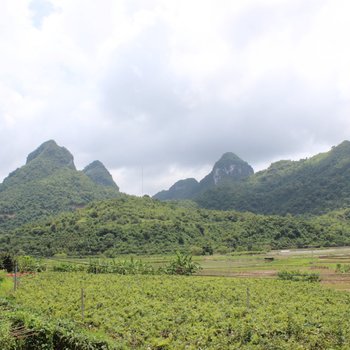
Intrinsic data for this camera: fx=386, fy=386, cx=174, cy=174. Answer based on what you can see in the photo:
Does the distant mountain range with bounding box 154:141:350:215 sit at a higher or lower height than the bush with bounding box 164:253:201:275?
higher

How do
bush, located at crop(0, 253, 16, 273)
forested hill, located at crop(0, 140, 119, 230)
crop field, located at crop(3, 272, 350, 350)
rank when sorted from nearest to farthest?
crop field, located at crop(3, 272, 350, 350), bush, located at crop(0, 253, 16, 273), forested hill, located at crop(0, 140, 119, 230)

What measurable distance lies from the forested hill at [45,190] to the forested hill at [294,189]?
49457mm

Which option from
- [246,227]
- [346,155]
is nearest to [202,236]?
[246,227]

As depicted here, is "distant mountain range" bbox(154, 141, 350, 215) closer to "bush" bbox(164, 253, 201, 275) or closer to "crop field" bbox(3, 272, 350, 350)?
"bush" bbox(164, 253, 201, 275)

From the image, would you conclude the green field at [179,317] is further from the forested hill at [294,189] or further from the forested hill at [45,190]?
the forested hill at [294,189]

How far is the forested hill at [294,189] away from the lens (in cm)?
12481

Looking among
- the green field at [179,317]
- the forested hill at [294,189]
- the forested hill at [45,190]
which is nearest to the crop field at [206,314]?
the green field at [179,317]

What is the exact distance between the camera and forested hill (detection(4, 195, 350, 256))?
72.6 metres

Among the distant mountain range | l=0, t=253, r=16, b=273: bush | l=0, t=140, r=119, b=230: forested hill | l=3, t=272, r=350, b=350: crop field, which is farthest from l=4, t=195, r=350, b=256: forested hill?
l=3, t=272, r=350, b=350: crop field

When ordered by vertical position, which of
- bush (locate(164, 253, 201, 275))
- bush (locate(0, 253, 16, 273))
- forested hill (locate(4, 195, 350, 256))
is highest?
forested hill (locate(4, 195, 350, 256))

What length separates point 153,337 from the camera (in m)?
15.3

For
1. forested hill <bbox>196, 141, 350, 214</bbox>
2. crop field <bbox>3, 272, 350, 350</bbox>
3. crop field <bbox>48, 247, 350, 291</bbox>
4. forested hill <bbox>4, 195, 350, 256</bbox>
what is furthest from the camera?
forested hill <bbox>196, 141, 350, 214</bbox>

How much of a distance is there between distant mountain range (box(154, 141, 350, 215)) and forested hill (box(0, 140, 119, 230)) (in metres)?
48.9

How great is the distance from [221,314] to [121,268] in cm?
2903
